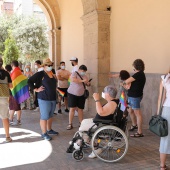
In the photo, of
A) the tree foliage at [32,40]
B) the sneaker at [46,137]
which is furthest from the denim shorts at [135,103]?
the tree foliage at [32,40]

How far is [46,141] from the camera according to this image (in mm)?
4961

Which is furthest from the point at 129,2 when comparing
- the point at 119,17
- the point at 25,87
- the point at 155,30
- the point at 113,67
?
the point at 25,87

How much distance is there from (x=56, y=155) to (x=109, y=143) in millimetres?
899

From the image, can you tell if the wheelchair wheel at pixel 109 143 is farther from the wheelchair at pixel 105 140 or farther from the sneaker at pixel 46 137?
the sneaker at pixel 46 137

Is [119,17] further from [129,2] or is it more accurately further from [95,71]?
[95,71]

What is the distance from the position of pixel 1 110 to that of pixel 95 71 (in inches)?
133

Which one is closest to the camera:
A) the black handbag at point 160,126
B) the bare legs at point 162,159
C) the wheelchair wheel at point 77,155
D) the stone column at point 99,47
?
the black handbag at point 160,126

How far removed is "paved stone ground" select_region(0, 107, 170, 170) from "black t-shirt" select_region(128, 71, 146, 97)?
35.0 inches

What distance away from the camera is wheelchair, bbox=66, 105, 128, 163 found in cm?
385

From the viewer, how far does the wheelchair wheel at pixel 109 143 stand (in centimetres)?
384

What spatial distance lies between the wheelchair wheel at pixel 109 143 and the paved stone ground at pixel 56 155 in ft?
0.38

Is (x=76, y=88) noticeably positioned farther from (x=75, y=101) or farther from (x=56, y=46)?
(x=56, y=46)

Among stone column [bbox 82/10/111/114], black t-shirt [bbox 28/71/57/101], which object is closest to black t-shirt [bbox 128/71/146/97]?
black t-shirt [bbox 28/71/57/101]

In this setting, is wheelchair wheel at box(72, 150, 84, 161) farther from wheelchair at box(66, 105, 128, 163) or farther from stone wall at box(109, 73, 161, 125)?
stone wall at box(109, 73, 161, 125)
